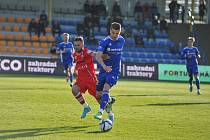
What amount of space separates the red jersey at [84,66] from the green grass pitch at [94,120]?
3.33 feet

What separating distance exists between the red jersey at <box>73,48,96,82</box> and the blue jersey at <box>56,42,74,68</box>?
11.3m

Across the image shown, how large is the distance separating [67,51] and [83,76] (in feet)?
38.5

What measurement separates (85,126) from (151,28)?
2950 cm

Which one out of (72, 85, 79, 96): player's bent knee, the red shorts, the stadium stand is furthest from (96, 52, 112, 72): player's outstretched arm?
the stadium stand

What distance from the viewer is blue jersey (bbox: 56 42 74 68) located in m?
24.2

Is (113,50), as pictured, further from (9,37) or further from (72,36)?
(72,36)

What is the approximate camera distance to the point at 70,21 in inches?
1623

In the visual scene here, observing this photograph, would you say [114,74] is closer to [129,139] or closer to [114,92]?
[129,139]

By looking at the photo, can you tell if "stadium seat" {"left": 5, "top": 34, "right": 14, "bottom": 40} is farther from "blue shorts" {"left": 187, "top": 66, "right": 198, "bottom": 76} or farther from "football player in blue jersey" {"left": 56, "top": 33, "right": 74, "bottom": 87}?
"blue shorts" {"left": 187, "top": 66, "right": 198, "bottom": 76}

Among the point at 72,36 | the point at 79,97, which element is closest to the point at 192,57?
the point at 79,97

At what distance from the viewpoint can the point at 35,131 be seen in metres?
10.8

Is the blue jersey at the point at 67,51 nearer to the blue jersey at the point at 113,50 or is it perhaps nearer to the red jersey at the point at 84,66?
the red jersey at the point at 84,66

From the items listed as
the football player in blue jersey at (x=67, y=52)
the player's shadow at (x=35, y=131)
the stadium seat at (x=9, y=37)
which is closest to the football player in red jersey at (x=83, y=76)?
the player's shadow at (x=35, y=131)

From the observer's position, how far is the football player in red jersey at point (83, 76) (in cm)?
1251
